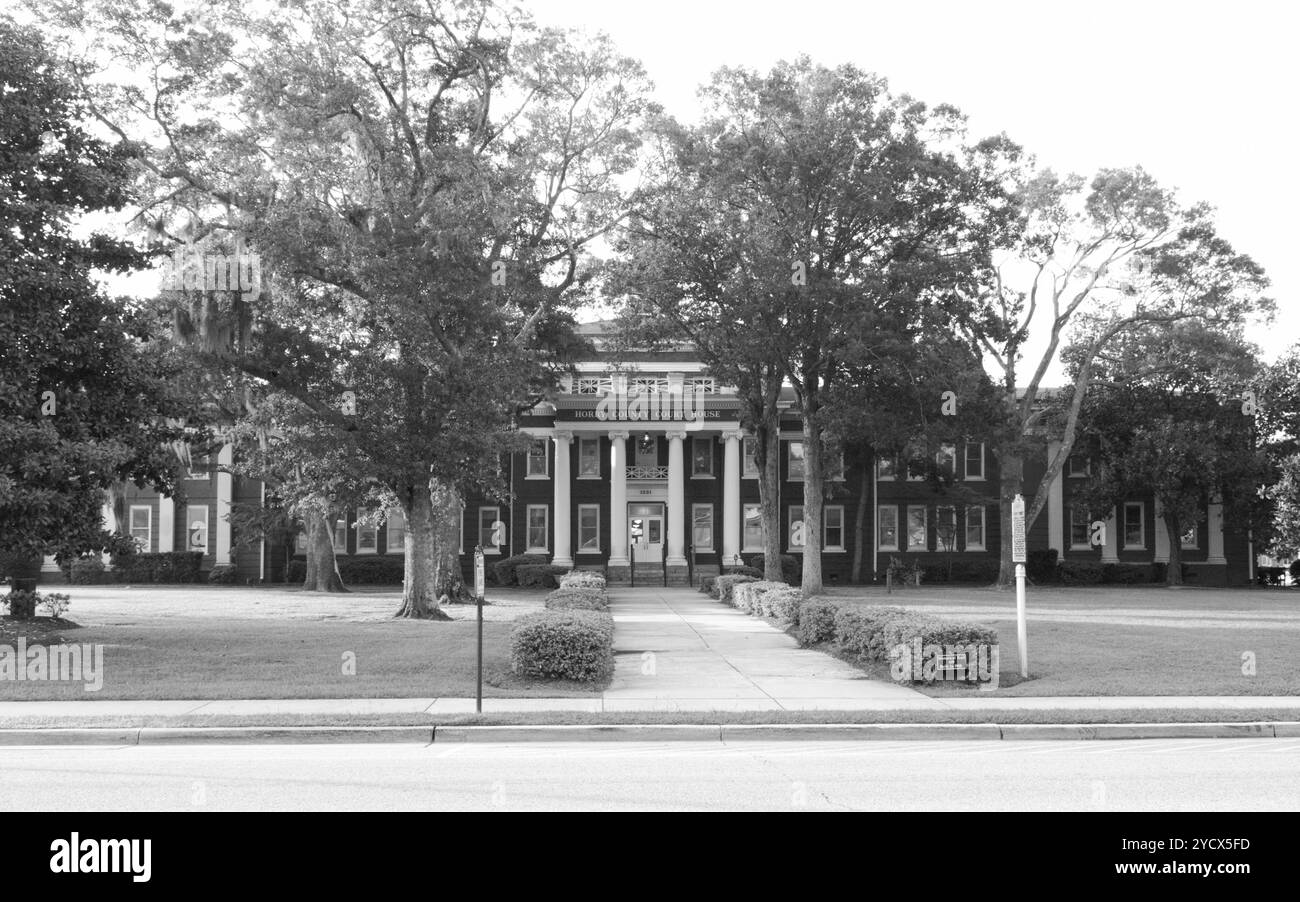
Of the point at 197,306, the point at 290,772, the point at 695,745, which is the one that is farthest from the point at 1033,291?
the point at 290,772

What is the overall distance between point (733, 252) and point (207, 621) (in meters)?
17.4

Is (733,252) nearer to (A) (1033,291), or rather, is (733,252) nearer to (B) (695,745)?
(A) (1033,291)

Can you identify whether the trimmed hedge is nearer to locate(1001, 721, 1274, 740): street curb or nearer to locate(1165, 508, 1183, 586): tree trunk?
locate(1165, 508, 1183, 586): tree trunk

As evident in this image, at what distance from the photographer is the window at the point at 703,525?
55312 mm

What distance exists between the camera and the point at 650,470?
178 feet

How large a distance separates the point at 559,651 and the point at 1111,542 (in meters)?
46.4

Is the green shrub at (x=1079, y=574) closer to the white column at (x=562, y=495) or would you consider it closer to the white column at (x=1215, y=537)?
the white column at (x=1215, y=537)

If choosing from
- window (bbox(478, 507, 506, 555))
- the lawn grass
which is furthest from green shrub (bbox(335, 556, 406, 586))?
the lawn grass

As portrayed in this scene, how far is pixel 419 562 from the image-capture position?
2838cm

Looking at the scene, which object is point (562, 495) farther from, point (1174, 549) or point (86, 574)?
point (1174, 549)

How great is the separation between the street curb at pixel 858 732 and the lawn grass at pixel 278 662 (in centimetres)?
349

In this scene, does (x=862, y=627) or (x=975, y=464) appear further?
(x=975, y=464)

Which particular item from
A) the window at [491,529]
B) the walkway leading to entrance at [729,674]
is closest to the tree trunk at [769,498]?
the walkway leading to entrance at [729,674]

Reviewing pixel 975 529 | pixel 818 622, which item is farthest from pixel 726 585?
pixel 975 529
